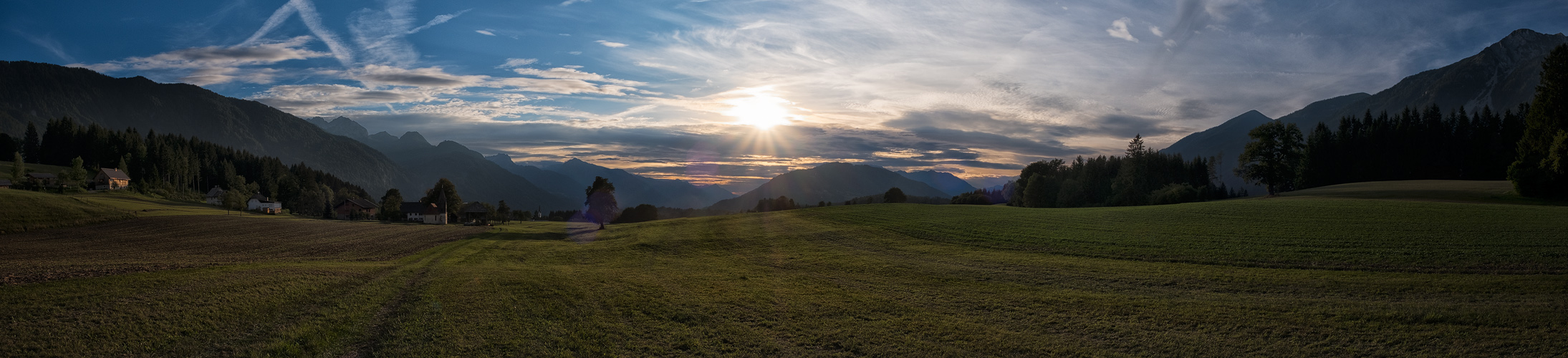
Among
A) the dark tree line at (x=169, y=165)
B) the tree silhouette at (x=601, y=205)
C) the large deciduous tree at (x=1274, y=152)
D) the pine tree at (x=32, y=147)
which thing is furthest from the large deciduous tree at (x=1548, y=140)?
the pine tree at (x=32, y=147)

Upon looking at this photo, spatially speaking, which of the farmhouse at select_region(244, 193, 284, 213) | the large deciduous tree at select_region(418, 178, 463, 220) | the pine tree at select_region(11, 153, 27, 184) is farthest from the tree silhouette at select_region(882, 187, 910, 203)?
the pine tree at select_region(11, 153, 27, 184)

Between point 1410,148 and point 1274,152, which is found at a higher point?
point 1410,148

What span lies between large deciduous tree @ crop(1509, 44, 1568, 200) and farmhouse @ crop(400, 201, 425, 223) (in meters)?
128

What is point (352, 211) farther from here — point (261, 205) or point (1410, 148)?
point (1410, 148)

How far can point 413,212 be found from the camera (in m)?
94.9

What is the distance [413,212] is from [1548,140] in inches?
5252

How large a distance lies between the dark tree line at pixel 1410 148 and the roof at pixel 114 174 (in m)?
214

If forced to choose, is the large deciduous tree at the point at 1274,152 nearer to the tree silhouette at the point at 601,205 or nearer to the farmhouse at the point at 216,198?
the tree silhouette at the point at 601,205

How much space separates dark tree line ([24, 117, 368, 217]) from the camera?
386 ft

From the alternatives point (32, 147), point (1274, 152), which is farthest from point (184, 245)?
point (32, 147)

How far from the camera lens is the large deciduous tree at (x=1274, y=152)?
63.9m

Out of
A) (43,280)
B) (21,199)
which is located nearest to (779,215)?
(43,280)

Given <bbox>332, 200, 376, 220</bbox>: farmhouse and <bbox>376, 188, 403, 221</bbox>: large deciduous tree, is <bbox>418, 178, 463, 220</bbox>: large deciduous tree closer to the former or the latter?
<bbox>376, 188, 403, 221</bbox>: large deciduous tree

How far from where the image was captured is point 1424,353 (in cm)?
1221
